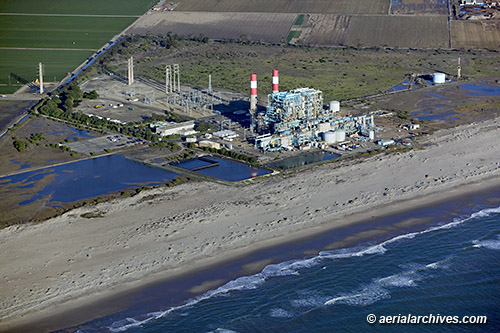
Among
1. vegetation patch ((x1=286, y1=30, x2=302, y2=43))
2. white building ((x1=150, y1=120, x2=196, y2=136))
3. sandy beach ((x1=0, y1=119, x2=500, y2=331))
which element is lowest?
sandy beach ((x1=0, y1=119, x2=500, y2=331))

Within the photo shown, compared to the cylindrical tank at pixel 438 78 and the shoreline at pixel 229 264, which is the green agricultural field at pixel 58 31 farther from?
the shoreline at pixel 229 264

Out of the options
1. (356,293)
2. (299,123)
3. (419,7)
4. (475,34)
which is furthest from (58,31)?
(356,293)

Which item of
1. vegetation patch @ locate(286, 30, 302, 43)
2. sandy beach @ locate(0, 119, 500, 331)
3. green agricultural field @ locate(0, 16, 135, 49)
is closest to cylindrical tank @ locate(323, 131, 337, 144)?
sandy beach @ locate(0, 119, 500, 331)

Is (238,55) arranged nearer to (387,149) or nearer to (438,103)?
(438,103)

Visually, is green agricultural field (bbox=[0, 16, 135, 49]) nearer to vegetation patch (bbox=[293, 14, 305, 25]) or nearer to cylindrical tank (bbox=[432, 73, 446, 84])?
vegetation patch (bbox=[293, 14, 305, 25])

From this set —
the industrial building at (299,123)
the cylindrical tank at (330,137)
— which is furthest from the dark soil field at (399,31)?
the cylindrical tank at (330,137)

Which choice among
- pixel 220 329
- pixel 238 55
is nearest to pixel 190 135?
→ pixel 220 329
